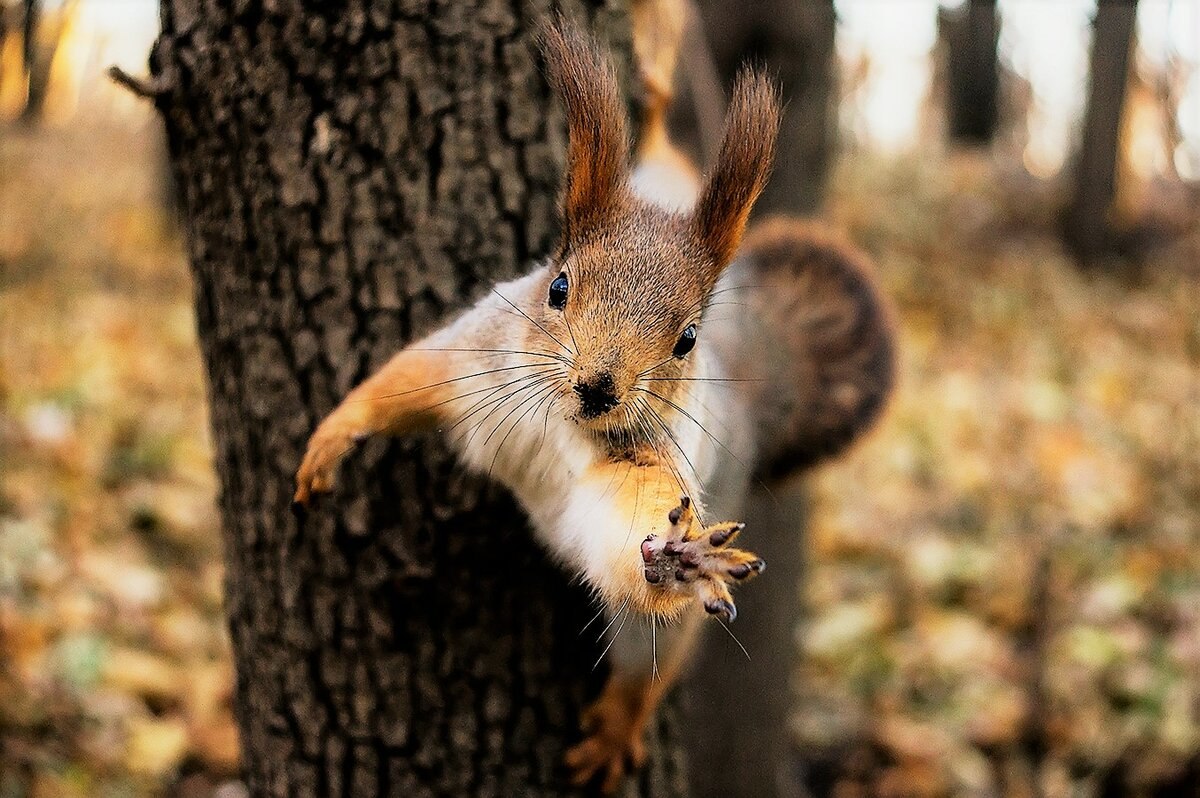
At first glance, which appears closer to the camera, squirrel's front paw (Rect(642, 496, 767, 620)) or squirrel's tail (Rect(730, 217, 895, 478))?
squirrel's front paw (Rect(642, 496, 767, 620))

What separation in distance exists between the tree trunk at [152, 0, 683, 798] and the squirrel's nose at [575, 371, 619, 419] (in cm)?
33

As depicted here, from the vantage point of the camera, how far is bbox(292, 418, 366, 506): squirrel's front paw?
137cm

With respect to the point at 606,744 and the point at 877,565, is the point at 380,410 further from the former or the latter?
the point at 877,565

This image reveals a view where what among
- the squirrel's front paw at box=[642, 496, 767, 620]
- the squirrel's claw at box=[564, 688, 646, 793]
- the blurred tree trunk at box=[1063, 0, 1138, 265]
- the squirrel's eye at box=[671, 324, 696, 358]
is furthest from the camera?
the blurred tree trunk at box=[1063, 0, 1138, 265]

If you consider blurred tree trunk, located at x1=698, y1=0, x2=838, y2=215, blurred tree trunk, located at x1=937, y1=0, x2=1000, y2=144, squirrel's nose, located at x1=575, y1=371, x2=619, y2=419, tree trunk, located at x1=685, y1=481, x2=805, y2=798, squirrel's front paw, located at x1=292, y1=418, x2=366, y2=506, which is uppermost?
blurred tree trunk, located at x1=937, y1=0, x2=1000, y2=144

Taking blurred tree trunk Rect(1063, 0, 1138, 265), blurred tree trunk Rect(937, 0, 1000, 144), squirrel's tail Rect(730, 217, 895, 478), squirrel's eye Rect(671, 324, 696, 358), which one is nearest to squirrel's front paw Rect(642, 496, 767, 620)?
squirrel's eye Rect(671, 324, 696, 358)

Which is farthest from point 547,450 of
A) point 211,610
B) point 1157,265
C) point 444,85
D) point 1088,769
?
point 1157,265

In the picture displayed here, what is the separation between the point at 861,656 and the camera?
141 inches

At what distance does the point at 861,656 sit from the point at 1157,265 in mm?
5651

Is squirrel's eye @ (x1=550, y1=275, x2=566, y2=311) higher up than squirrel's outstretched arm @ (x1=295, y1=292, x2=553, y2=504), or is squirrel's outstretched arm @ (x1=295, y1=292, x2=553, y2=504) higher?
→ squirrel's eye @ (x1=550, y1=275, x2=566, y2=311)

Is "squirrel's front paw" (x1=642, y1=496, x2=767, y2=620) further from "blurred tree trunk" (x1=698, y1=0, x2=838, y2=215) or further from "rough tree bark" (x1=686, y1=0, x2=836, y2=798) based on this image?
"blurred tree trunk" (x1=698, y1=0, x2=838, y2=215)

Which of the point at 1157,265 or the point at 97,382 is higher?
the point at 1157,265

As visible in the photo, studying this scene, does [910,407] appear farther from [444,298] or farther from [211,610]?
[444,298]

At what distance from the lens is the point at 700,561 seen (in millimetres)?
1064
